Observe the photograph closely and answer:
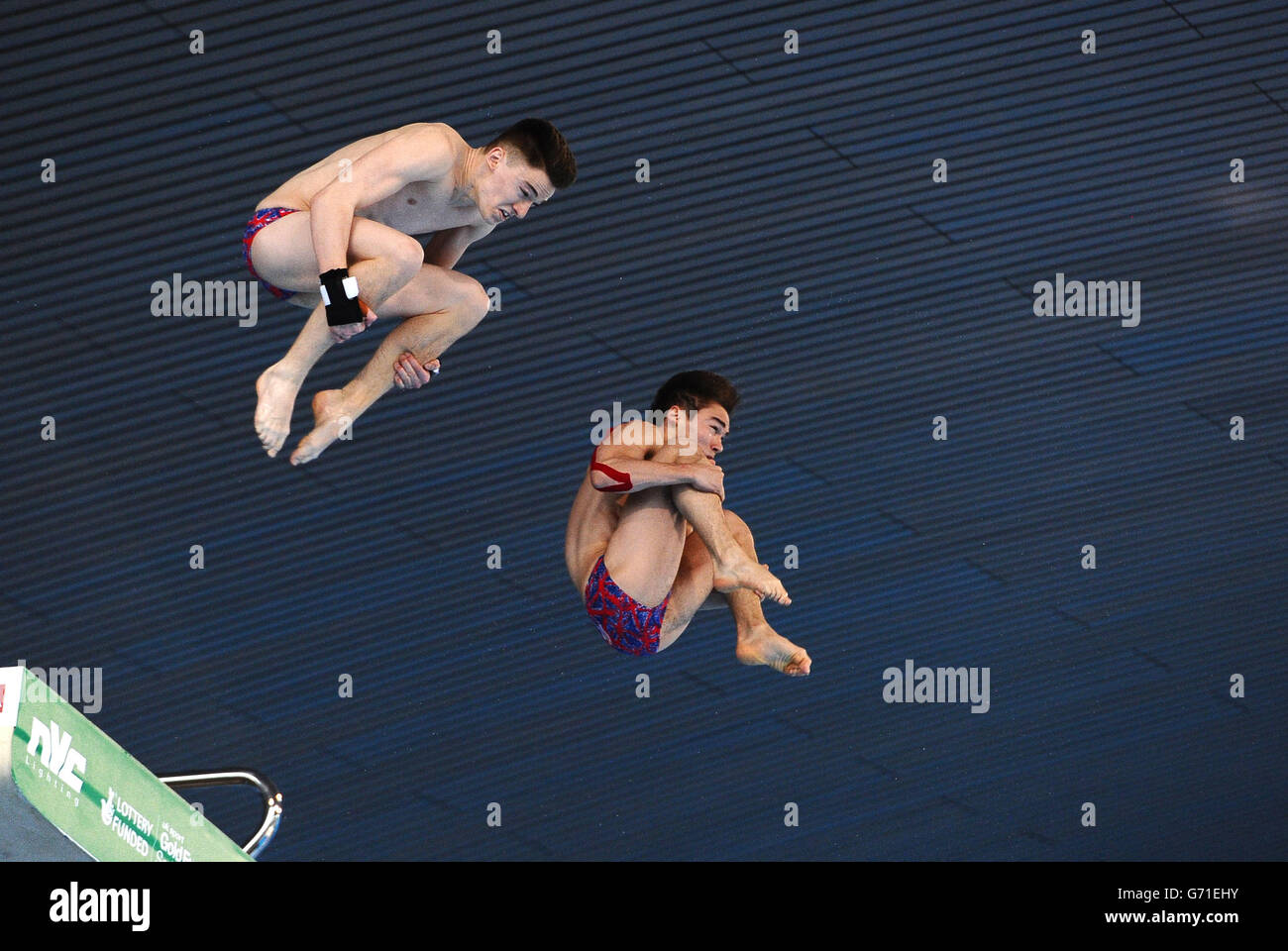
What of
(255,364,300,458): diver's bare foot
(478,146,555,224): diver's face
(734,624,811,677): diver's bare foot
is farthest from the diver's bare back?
(734,624,811,677): diver's bare foot

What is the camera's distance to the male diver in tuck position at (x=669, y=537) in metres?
6.39

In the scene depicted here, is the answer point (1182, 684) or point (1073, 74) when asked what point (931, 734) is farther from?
point (1073, 74)

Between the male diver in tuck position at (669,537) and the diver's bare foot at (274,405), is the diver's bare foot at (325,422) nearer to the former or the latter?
the diver's bare foot at (274,405)

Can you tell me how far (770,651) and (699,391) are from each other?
957mm

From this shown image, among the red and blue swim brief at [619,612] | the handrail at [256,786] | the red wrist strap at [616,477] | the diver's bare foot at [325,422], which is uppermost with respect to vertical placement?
the diver's bare foot at [325,422]

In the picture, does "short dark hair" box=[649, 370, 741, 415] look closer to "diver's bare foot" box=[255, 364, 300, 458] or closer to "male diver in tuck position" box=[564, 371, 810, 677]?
"male diver in tuck position" box=[564, 371, 810, 677]

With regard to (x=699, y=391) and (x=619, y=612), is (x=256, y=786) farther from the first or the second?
(x=699, y=391)

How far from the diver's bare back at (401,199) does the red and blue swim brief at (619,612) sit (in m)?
1.35

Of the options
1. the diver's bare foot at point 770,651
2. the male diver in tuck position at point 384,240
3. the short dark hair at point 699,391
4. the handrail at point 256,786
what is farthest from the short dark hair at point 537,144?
the handrail at point 256,786

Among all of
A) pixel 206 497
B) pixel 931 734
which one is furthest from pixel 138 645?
pixel 931 734

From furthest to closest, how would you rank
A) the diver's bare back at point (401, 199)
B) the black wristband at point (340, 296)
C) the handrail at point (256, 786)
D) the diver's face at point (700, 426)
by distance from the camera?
the diver's face at point (700, 426) → the diver's bare back at point (401, 199) → the black wristband at point (340, 296) → the handrail at point (256, 786)

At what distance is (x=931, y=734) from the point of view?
11875mm

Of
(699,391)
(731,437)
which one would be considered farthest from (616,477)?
(731,437)

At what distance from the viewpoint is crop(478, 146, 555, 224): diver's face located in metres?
5.99
